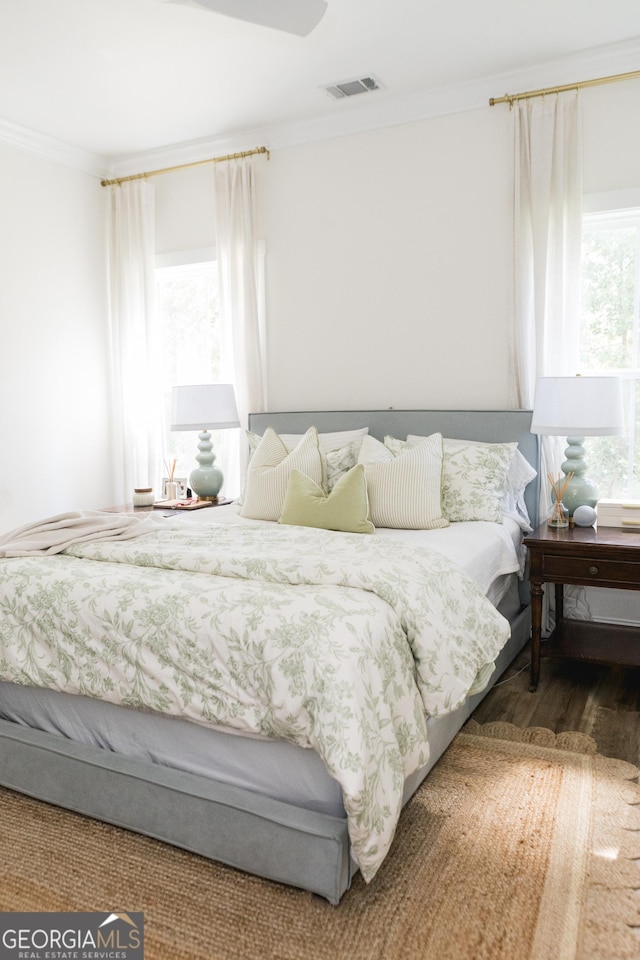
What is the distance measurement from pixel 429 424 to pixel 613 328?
1.04m

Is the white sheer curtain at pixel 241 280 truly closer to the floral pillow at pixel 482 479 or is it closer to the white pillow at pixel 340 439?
the white pillow at pixel 340 439

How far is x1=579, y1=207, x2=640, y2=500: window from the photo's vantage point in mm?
3672

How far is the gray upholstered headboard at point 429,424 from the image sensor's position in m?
3.69

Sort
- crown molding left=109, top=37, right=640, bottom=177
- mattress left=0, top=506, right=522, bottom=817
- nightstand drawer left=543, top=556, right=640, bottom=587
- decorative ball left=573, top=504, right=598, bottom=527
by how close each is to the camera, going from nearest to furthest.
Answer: mattress left=0, top=506, right=522, bottom=817, nightstand drawer left=543, top=556, right=640, bottom=587, decorative ball left=573, top=504, right=598, bottom=527, crown molding left=109, top=37, right=640, bottom=177

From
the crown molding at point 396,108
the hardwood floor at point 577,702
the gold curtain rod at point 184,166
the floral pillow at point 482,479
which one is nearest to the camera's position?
the hardwood floor at point 577,702

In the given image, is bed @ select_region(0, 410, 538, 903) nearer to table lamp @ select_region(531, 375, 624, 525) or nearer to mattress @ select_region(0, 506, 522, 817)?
mattress @ select_region(0, 506, 522, 817)

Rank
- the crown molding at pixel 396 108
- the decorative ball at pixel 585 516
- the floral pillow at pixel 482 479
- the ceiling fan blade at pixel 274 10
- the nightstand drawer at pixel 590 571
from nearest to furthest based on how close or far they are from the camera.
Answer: the ceiling fan blade at pixel 274 10, the nightstand drawer at pixel 590 571, the decorative ball at pixel 585 516, the floral pillow at pixel 482 479, the crown molding at pixel 396 108

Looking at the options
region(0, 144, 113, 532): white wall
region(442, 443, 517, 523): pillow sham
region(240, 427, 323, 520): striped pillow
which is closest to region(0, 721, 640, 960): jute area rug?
region(442, 443, 517, 523): pillow sham

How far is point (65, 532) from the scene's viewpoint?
9.08 feet

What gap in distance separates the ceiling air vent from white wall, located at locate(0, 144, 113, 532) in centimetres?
189

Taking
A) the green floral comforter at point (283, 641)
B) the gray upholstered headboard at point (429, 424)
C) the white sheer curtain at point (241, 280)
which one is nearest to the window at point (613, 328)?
the gray upholstered headboard at point (429, 424)

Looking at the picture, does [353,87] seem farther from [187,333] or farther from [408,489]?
[408,489]

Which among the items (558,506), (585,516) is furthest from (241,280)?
(585,516)

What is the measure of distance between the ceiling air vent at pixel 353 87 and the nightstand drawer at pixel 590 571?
2.57 metres
